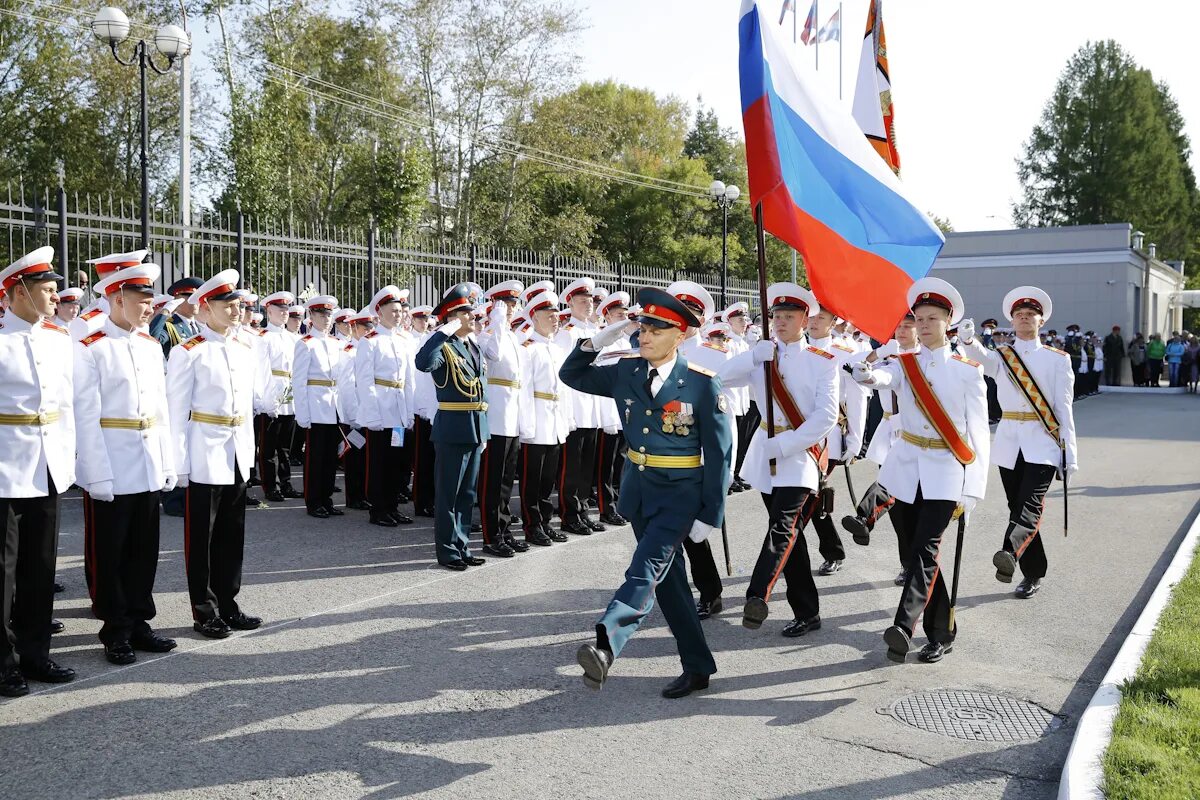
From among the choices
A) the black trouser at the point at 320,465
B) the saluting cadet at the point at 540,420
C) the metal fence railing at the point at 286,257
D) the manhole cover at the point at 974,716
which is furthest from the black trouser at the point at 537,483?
the metal fence railing at the point at 286,257

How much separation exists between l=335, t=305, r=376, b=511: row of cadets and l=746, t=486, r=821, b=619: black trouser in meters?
4.93

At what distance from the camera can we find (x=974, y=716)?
499cm

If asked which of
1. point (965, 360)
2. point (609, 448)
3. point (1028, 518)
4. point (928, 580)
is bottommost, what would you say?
point (928, 580)

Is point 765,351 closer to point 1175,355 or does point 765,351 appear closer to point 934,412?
point 934,412

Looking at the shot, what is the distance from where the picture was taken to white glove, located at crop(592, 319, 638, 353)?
5.27 m

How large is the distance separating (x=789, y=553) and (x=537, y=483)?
3.42 meters

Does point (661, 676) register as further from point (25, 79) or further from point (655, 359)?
point (25, 79)

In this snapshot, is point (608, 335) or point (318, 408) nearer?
point (608, 335)

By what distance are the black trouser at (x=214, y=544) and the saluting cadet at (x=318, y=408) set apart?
152 inches

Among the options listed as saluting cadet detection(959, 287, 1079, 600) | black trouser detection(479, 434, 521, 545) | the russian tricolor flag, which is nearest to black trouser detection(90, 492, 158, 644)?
black trouser detection(479, 434, 521, 545)

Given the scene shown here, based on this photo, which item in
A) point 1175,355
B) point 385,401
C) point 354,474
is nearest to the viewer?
point 385,401

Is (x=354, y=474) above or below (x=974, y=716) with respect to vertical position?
above

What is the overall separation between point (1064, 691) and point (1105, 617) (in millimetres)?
1687

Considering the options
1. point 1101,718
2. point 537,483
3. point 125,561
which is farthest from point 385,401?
point 1101,718
